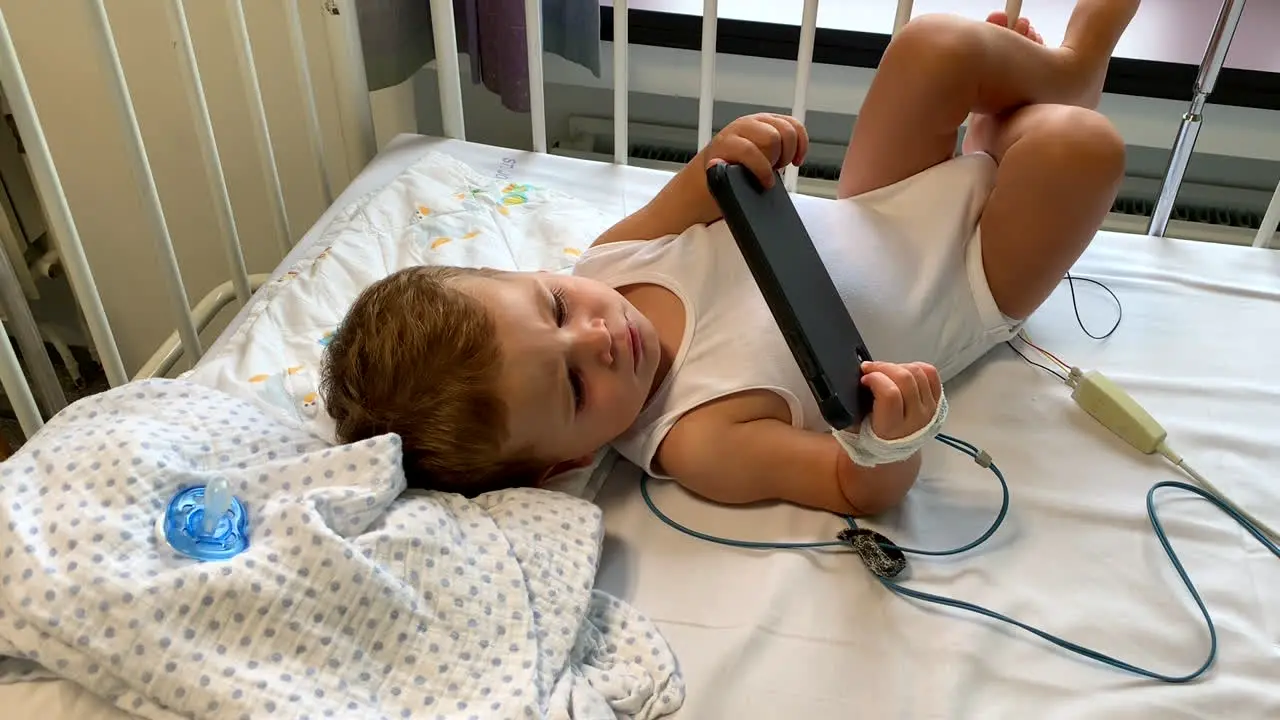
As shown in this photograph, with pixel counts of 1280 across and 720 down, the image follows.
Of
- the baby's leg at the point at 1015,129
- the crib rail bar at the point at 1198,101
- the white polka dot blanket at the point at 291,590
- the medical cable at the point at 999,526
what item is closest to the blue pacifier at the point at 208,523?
the white polka dot blanket at the point at 291,590

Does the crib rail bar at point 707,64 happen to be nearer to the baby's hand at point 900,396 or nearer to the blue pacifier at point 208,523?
the baby's hand at point 900,396

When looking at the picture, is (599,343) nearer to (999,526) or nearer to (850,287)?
(850,287)

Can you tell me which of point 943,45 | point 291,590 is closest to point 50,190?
point 291,590

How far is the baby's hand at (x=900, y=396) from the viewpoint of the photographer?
0.74 meters

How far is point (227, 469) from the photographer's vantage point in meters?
0.73

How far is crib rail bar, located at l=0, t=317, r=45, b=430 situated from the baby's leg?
2.60 feet

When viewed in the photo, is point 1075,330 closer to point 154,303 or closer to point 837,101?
point 837,101

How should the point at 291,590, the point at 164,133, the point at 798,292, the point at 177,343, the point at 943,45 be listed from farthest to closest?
1. the point at 164,133
2. the point at 177,343
3. the point at 943,45
4. the point at 798,292
5. the point at 291,590

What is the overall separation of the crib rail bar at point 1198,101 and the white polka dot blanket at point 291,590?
2.58 ft

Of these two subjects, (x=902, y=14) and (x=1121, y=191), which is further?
(x=1121, y=191)

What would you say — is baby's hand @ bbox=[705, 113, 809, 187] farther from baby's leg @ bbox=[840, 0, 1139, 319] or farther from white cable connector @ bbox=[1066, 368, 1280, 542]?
white cable connector @ bbox=[1066, 368, 1280, 542]

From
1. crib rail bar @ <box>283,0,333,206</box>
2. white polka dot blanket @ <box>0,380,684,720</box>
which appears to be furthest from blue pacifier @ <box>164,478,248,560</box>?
crib rail bar @ <box>283,0,333,206</box>

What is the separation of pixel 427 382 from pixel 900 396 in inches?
13.9

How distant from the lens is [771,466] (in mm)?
842
